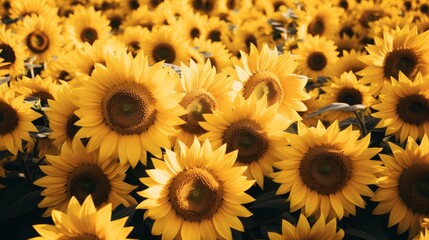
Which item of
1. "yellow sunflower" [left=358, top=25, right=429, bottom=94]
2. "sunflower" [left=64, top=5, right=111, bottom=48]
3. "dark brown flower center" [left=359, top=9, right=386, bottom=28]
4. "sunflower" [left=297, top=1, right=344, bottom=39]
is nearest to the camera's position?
"yellow sunflower" [left=358, top=25, right=429, bottom=94]

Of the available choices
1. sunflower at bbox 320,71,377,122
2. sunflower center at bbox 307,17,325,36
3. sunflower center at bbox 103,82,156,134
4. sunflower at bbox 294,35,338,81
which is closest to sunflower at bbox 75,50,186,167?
sunflower center at bbox 103,82,156,134

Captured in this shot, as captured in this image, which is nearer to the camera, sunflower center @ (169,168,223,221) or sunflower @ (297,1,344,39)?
sunflower center @ (169,168,223,221)

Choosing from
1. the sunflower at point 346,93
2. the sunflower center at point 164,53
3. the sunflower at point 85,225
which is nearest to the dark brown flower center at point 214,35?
the sunflower center at point 164,53

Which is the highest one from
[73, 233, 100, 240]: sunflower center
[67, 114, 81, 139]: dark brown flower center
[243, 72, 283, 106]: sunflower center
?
[243, 72, 283, 106]: sunflower center

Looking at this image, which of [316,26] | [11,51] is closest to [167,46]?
[11,51]

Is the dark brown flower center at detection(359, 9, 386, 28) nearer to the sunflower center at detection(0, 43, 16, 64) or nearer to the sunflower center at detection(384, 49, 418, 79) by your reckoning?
the sunflower center at detection(384, 49, 418, 79)
